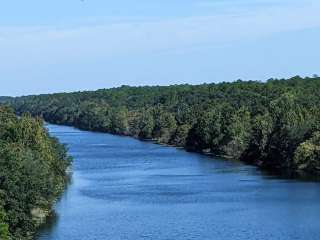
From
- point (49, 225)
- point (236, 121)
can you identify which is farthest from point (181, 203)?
point (236, 121)

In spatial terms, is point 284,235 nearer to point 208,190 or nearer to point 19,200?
point 19,200

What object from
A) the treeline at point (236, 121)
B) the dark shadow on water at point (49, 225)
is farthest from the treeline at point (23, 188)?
the treeline at point (236, 121)

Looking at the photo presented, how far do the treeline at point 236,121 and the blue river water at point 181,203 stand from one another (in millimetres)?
4097

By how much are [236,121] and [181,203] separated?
4318 cm

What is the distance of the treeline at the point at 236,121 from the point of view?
8425 centimetres

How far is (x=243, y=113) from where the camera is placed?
106m

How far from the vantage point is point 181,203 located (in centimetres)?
5994

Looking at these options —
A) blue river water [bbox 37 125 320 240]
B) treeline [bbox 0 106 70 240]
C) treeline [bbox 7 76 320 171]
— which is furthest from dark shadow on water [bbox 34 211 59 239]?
treeline [bbox 7 76 320 171]

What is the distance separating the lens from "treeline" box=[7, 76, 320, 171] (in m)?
84.2

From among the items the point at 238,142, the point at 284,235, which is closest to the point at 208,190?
the point at 284,235

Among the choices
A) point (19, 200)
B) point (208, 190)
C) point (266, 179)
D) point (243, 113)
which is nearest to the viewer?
point (19, 200)

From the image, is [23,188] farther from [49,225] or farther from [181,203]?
[181,203]

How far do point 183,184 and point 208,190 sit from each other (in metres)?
4.41

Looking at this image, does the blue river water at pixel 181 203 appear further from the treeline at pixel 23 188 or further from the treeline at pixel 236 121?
the treeline at pixel 236 121
